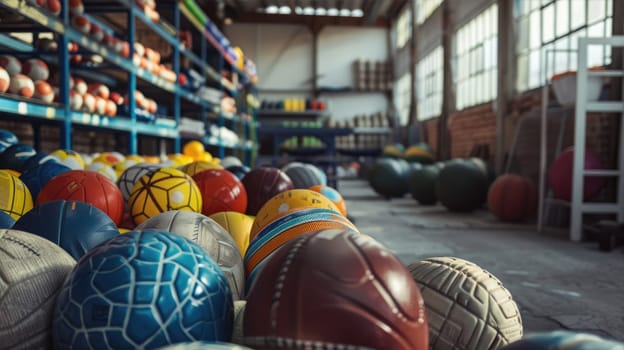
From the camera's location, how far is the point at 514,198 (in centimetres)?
695

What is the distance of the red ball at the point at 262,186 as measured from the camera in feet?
13.1

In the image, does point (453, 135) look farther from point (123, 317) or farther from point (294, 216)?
point (123, 317)

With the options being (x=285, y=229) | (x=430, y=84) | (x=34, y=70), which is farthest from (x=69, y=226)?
(x=430, y=84)

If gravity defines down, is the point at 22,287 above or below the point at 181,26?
below

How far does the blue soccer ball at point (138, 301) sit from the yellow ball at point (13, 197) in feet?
5.08

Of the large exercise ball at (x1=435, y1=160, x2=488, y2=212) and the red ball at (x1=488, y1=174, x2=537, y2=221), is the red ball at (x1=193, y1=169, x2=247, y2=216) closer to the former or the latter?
the red ball at (x1=488, y1=174, x2=537, y2=221)

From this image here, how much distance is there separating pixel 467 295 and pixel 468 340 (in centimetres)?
14

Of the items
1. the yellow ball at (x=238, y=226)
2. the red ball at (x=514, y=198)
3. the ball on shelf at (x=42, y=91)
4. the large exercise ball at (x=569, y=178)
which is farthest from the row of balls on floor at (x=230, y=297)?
the red ball at (x=514, y=198)

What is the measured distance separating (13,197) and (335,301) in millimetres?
2263

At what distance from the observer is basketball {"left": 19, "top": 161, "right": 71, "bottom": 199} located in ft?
10.5

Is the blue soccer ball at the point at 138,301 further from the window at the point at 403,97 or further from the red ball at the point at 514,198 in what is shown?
the window at the point at 403,97

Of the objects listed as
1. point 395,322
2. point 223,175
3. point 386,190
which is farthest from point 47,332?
point 386,190

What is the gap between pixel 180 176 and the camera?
125 inches

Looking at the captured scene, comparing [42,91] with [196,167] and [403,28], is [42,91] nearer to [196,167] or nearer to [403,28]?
[196,167]
